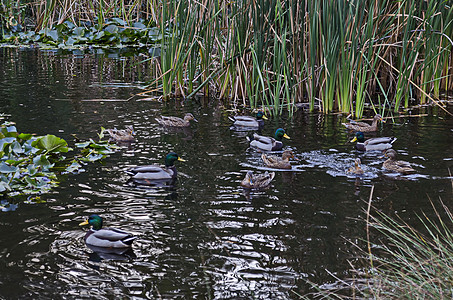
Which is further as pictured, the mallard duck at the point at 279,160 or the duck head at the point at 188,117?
the duck head at the point at 188,117

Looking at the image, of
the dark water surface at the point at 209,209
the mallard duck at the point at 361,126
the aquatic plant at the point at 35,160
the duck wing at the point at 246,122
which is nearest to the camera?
the dark water surface at the point at 209,209

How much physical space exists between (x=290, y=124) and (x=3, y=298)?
7435 mm

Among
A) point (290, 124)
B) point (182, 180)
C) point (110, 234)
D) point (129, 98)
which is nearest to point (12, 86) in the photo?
point (129, 98)

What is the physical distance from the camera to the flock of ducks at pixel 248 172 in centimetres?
652

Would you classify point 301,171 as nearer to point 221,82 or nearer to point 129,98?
point 221,82

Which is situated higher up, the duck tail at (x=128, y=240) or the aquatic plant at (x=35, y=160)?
the aquatic plant at (x=35, y=160)

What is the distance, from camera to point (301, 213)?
753 cm

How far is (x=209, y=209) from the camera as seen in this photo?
763 cm

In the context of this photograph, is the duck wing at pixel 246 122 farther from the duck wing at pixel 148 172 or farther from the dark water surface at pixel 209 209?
the duck wing at pixel 148 172

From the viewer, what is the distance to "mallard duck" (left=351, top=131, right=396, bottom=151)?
10320 millimetres

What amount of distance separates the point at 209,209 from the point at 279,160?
2.01 m

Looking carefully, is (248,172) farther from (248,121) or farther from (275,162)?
(248,121)

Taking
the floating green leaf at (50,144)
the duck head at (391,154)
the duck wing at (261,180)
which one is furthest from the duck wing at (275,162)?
the floating green leaf at (50,144)

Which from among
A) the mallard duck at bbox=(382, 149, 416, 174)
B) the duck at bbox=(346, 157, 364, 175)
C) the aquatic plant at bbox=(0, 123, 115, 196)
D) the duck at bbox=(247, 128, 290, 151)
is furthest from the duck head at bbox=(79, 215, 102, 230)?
the mallard duck at bbox=(382, 149, 416, 174)
